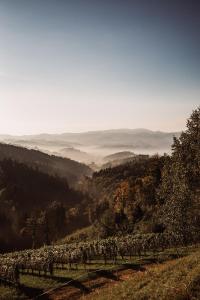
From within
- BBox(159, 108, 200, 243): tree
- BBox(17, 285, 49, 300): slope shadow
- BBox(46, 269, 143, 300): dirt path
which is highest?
BBox(159, 108, 200, 243): tree

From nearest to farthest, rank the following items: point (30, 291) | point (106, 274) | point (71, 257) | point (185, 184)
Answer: point (30, 291) → point (106, 274) → point (185, 184) → point (71, 257)

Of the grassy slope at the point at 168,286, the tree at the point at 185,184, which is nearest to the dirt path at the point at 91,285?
the grassy slope at the point at 168,286

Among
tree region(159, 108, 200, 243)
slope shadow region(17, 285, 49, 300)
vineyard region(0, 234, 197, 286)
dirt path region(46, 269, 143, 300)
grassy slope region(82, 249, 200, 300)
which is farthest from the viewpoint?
tree region(159, 108, 200, 243)

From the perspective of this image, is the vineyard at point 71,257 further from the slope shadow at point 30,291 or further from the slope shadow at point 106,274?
the slope shadow at point 106,274

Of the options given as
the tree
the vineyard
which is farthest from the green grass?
the tree

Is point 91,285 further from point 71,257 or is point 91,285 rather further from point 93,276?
point 71,257

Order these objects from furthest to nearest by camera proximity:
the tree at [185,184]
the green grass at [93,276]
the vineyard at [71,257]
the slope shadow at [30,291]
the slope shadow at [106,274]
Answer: the tree at [185,184], the vineyard at [71,257], the slope shadow at [106,274], the slope shadow at [30,291], the green grass at [93,276]

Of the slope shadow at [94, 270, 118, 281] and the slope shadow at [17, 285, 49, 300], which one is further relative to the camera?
the slope shadow at [94, 270, 118, 281]

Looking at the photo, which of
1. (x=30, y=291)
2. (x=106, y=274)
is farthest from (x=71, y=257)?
(x=30, y=291)

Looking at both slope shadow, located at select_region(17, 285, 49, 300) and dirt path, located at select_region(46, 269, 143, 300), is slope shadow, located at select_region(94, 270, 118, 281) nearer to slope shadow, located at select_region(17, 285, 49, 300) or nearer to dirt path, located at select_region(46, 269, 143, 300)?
dirt path, located at select_region(46, 269, 143, 300)

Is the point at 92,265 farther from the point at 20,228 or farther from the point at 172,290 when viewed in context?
the point at 20,228

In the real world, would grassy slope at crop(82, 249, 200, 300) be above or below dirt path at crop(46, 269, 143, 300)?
above

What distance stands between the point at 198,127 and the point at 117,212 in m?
95.6

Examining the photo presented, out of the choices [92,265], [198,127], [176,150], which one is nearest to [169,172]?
[176,150]
